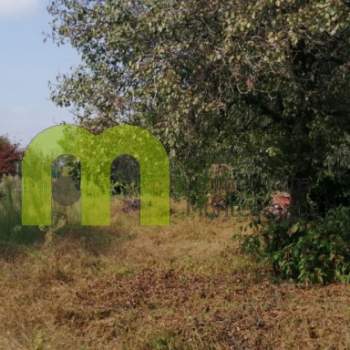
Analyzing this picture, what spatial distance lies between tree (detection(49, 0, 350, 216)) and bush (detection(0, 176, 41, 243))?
128 inches

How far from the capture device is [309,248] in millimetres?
6578

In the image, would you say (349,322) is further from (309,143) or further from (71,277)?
(71,277)

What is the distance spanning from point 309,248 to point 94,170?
182 inches

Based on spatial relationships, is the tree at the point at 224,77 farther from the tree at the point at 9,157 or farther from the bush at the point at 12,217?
the tree at the point at 9,157

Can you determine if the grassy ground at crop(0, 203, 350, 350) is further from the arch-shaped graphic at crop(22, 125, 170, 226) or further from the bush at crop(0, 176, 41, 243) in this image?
the arch-shaped graphic at crop(22, 125, 170, 226)

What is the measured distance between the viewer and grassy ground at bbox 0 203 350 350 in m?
4.95

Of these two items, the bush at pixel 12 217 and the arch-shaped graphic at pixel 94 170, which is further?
the bush at pixel 12 217

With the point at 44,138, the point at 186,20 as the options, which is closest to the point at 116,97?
the point at 186,20

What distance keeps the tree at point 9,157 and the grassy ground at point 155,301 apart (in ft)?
27.7

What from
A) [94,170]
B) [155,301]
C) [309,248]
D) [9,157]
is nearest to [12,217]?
[94,170]

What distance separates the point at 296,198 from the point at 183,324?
319 cm

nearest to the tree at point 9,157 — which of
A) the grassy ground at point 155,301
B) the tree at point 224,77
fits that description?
the grassy ground at point 155,301

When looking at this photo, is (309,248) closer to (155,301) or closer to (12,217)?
(155,301)

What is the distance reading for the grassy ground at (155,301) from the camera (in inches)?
195
